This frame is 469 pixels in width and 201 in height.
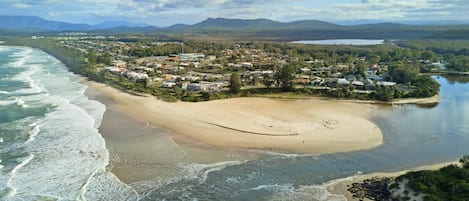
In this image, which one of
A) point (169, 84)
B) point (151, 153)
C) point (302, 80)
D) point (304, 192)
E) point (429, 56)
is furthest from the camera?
point (429, 56)

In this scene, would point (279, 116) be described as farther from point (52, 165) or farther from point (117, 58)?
point (117, 58)

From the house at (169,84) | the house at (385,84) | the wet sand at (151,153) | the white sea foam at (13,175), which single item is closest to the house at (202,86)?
the house at (169,84)

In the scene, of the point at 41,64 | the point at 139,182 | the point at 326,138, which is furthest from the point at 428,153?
the point at 41,64

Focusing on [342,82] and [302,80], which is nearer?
[342,82]

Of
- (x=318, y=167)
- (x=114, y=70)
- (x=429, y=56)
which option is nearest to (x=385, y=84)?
(x=318, y=167)

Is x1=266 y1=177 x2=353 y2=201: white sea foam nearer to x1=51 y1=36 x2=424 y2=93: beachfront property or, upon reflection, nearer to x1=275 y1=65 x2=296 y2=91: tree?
x1=275 y1=65 x2=296 y2=91: tree

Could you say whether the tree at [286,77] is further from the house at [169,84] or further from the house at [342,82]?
the house at [169,84]

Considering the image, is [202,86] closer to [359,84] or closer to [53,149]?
[359,84]

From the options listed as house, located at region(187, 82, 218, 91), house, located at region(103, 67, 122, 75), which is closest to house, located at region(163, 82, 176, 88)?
house, located at region(187, 82, 218, 91)

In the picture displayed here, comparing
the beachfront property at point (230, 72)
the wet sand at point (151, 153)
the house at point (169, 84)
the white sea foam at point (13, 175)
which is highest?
the beachfront property at point (230, 72)
